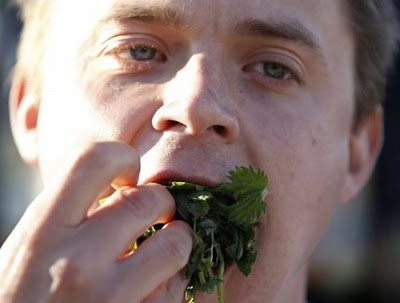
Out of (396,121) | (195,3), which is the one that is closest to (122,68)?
(195,3)

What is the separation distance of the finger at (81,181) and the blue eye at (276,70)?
0.88 metres

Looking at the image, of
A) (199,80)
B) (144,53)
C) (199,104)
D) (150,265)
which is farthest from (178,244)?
(144,53)

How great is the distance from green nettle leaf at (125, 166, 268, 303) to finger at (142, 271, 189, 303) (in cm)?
3

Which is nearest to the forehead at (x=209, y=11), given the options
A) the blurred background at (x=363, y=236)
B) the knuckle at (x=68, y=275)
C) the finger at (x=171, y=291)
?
the finger at (x=171, y=291)

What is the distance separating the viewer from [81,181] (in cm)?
208

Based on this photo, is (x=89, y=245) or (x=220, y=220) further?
(x=220, y=220)

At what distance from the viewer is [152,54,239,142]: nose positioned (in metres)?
2.50

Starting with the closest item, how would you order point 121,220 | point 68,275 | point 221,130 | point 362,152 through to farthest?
point 68,275, point 121,220, point 221,130, point 362,152

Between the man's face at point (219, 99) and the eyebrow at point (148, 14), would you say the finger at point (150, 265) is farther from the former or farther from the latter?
the eyebrow at point (148, 14)

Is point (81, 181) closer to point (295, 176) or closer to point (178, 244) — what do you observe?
point (178, 244)

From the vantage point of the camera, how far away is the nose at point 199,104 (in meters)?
2.50

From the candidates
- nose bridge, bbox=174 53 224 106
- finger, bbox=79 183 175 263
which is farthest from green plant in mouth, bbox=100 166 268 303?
nose bridge, bbox=174 53 224 106

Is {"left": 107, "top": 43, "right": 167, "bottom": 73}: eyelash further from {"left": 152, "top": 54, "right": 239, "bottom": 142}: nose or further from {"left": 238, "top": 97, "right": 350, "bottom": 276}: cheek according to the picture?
{"left": 238, "top": 97, "right": 350, "bottom": 276}: cheek

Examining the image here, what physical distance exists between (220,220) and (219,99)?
1.29 feet
